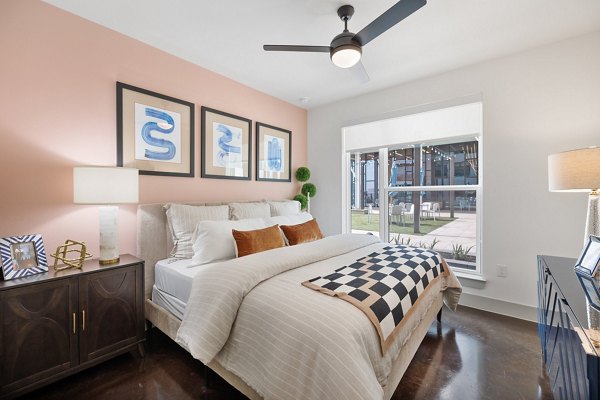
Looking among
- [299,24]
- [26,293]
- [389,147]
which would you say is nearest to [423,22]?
[299,24]

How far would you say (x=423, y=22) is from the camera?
2.20 metres

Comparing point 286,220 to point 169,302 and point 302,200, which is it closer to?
point 302,200

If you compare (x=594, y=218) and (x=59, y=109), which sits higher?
(x=59, y=109)

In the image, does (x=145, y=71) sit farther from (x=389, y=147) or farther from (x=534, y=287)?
(x=534, y=287)

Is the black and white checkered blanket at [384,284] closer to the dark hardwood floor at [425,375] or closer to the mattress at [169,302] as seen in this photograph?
the dark hardwood floor at [425,375]

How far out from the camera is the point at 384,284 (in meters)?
1.58

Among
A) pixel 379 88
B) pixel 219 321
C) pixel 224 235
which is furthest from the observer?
pixel 379 88

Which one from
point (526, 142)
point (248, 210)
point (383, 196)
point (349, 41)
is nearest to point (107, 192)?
point (248, 210)

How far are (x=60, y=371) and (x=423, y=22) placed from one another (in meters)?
3.66

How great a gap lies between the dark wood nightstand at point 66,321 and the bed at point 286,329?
27cm

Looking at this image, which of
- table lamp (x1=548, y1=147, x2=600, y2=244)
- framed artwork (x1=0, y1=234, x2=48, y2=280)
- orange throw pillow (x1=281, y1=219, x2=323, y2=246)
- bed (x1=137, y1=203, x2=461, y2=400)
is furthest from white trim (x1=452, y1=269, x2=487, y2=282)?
framed artwork (x1=0, y1=234, x2=48, y2=280)

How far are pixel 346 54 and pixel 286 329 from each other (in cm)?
188

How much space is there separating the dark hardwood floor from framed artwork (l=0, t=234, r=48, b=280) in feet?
2.58

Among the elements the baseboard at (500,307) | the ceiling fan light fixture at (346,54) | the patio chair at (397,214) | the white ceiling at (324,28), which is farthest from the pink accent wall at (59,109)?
the baseboard at (500,307)
